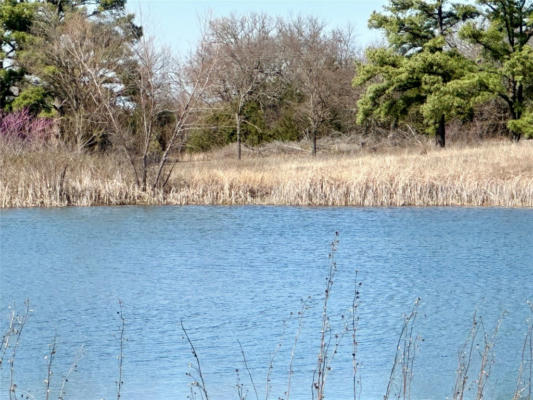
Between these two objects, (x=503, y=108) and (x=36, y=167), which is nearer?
(x=36, y=167)

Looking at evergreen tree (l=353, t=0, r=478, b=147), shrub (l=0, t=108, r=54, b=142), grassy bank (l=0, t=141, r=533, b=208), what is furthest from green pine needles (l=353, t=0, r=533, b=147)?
shrub (l=0, t=108, r=54, b=142)

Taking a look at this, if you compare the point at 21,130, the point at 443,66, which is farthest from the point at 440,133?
the point at 21,130

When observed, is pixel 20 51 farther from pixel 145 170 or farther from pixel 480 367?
pixel 480 367

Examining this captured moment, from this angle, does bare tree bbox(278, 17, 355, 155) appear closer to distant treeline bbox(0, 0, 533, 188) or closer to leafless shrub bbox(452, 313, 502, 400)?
distant treeline bbox(0, 0, 533, 188)

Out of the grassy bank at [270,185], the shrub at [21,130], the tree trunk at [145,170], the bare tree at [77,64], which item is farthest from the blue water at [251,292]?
the bare tree at [77,64]

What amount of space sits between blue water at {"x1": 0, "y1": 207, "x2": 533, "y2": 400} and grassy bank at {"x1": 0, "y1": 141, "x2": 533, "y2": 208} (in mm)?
1270

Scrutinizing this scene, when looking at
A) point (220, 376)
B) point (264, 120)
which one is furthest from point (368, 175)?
point (264, 120)

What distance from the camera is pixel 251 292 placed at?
12.9 metres

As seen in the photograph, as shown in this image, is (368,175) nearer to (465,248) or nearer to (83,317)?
(465,248)

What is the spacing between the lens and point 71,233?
20.1 m

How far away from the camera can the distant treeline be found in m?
34.2

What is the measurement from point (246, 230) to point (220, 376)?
12.0 metres

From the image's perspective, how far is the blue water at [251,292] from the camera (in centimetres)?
867

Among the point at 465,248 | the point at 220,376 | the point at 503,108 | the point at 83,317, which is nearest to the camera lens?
the point at 220,376
